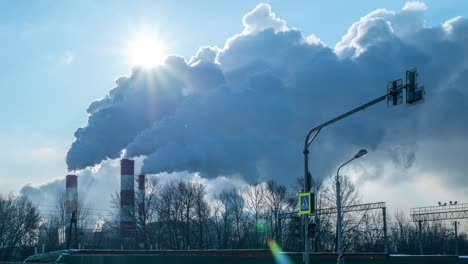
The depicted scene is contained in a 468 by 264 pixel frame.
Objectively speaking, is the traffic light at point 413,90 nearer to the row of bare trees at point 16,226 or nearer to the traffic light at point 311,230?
the traffic light at point 311,230

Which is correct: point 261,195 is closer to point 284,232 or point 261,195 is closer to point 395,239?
point 284,232

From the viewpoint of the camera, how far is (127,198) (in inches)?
2576

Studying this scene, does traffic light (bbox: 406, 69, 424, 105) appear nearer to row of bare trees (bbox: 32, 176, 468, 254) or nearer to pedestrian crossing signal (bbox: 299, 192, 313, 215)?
pedestrian crossing signal (bbox: 299, 192, 313, 215)

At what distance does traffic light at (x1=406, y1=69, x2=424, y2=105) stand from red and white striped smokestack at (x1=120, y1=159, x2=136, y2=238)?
4665 cm

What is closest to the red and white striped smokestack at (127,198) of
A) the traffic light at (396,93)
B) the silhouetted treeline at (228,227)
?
the silhouetted treeline at (228,227)

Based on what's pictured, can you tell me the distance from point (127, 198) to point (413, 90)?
174 feet

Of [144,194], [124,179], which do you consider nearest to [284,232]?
[144,194]

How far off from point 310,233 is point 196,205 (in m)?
57.1

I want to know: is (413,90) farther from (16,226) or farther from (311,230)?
(16,226)

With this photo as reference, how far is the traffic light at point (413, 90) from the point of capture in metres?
16.5

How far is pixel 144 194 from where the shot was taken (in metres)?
71.7

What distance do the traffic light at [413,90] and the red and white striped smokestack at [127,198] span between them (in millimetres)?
46650

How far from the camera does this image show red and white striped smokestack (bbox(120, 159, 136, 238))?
2384 inches

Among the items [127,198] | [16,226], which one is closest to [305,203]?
[127,198]
